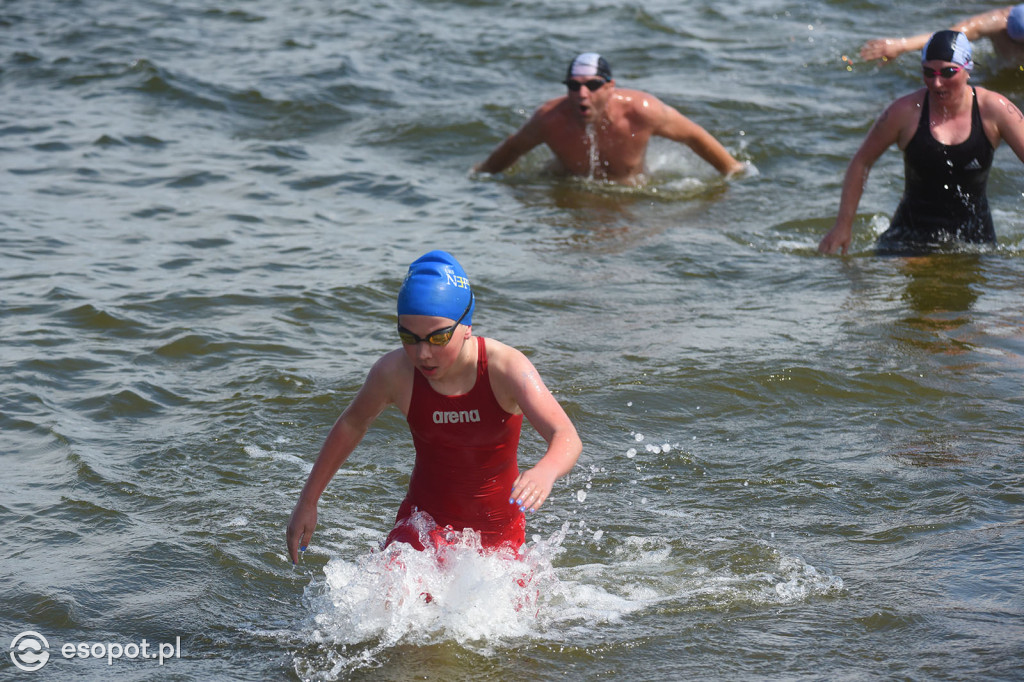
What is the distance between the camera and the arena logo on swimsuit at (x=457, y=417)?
488 centimetres

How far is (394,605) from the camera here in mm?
4926

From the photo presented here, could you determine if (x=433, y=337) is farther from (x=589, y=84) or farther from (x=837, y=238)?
(x=589, y=84)

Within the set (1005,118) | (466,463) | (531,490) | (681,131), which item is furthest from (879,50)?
(531,490)

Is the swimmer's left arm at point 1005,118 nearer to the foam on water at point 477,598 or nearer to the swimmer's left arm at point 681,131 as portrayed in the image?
the swimmer's left arm at point 681,131

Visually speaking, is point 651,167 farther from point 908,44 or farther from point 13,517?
point 13,517

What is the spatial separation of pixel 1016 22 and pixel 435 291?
1107 centimetres

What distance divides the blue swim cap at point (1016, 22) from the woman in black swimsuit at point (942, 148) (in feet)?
16.8

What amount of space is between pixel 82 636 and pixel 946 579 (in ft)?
11.5

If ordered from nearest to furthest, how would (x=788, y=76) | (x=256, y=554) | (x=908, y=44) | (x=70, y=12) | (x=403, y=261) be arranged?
(x=256, y=554)
(x=403, y=261)
(x=908, y=44)
(x=788, y=76)
(x=70, y=12)

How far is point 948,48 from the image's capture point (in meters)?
8.13

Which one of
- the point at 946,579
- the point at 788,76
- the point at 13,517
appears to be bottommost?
the point at 13,517

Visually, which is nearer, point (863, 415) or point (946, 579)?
point (946, 579)

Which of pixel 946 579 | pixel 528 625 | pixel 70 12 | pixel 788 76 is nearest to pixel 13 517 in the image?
pixel 528 625

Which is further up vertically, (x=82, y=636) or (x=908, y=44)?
(x=908, y=44)
